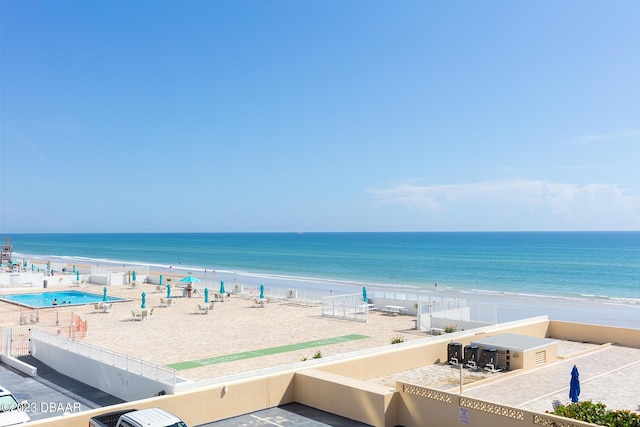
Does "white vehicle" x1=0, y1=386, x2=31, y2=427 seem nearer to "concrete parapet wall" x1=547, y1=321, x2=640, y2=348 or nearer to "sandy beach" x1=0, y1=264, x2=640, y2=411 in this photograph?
"sandy beach" x1=0, y1=264, x2=640, y2=411

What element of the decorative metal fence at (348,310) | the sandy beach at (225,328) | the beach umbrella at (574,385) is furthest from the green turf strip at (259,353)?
the beach umbrella at (574,385)

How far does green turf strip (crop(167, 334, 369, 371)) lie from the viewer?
18891 mm

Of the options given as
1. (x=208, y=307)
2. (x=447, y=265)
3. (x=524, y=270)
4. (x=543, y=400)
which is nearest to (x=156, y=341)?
(x=208, y=307)

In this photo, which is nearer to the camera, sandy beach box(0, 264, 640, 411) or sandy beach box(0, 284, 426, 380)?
sandy beach box(0, 264, 640, 411)

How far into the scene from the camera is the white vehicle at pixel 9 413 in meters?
11.2

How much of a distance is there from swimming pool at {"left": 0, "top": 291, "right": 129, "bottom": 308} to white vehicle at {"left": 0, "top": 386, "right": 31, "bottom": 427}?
75.8ft

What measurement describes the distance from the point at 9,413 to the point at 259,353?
1017cm

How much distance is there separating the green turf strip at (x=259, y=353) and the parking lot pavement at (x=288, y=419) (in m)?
6.13

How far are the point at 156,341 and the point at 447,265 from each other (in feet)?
263

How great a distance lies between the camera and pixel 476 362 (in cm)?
1878

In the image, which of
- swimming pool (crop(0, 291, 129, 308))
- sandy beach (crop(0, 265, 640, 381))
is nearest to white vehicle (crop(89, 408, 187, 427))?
sandy beach (crop(0, 265, 640, 381))

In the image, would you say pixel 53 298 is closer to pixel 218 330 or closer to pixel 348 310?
pixel 218 330

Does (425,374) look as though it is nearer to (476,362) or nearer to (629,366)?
(476,362)

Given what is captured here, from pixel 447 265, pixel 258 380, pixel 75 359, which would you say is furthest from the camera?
pixel 447 265
